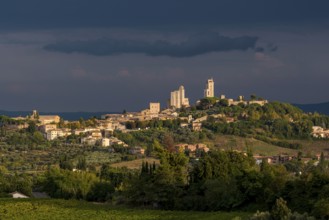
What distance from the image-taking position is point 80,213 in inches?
1564

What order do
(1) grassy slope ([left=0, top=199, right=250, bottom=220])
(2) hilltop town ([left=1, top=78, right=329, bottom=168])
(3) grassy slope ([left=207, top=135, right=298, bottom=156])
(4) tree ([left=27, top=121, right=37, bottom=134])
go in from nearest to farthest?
(1) grassy slope ([left=0, top=199, right=250, bottom=220])
(3) grassy slope ([left=207, top=135, right=298, bottom=156])
(2) hilltop town ([left=1, top=78, right=329, bottom=168])
(4) tree ([left=27, top=121, right=37, bottom=134])

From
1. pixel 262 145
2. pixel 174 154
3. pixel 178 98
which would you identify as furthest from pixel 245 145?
pixel 178 98

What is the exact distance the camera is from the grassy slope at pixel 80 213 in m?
37.3

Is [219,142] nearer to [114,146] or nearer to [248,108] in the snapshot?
[114,146]

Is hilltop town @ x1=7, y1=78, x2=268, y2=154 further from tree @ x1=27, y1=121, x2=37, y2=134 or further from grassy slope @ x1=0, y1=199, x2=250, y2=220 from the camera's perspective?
grassy slope @ x1=0, y1=199, x2=250, y2=220

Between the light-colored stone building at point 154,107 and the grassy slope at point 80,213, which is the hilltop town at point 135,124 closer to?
the light-colored stone building at point 154,107

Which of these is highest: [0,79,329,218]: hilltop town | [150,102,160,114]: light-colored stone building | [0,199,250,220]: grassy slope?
[150,102,160,114]: light-colored stone building

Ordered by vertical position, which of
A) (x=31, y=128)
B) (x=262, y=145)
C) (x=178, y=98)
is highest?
(x=178, y=98)

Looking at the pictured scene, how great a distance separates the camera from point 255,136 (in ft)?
369

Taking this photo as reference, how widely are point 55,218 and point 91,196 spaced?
19.0 metres

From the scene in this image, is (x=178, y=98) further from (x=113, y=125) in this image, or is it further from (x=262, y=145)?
(x=262, y=145)

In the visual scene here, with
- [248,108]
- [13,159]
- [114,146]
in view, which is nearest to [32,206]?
[13,159]

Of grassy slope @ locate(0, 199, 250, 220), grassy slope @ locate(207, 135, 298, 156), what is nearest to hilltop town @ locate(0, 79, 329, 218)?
grassy slope @ locate(207, 135, 298, 156)

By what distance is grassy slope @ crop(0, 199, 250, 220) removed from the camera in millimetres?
37281
